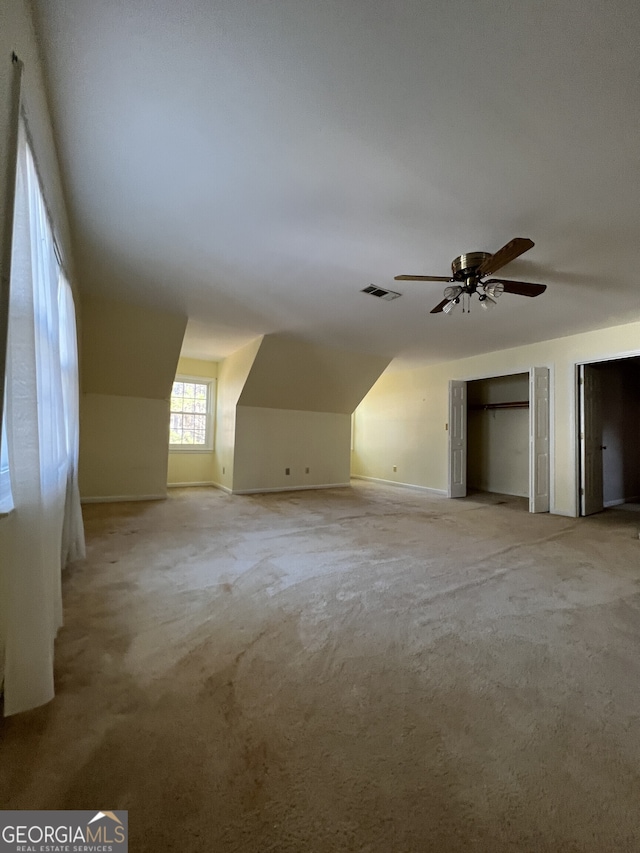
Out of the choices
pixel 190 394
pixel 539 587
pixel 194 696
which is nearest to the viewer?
pixel 194 696

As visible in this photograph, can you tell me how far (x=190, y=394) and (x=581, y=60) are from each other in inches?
278

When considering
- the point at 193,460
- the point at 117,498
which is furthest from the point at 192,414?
the point at 117,498

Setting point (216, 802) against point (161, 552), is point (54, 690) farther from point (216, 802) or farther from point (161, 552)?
point (161, 552)

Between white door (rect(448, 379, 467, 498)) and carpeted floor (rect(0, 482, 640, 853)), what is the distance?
339cm

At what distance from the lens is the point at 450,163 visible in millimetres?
1881

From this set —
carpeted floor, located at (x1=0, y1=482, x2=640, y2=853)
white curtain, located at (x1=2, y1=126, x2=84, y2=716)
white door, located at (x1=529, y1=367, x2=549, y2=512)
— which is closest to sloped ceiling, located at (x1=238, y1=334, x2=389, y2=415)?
white door, located at (x1=529, y1=367, x2=549, y2=512)

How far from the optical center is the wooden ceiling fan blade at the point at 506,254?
218 cm

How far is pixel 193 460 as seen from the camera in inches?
287

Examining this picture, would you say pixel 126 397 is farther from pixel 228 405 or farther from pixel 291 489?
pixel 291 489

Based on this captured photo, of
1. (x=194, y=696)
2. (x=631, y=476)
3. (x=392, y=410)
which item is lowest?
(x=194, y=696)

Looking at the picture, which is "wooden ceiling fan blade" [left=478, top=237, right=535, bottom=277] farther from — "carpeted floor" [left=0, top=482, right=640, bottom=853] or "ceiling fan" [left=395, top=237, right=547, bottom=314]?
"carpeted floor" [left=0, top=482, right=640, bottom=853]

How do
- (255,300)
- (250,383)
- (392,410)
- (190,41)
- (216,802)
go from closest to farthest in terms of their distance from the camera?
(216,802) → (190,41) → (255,300) → (250,383) → (392,410)

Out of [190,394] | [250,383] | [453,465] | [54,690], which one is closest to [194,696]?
[54,690]

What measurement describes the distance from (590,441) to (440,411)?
7.81 feet
